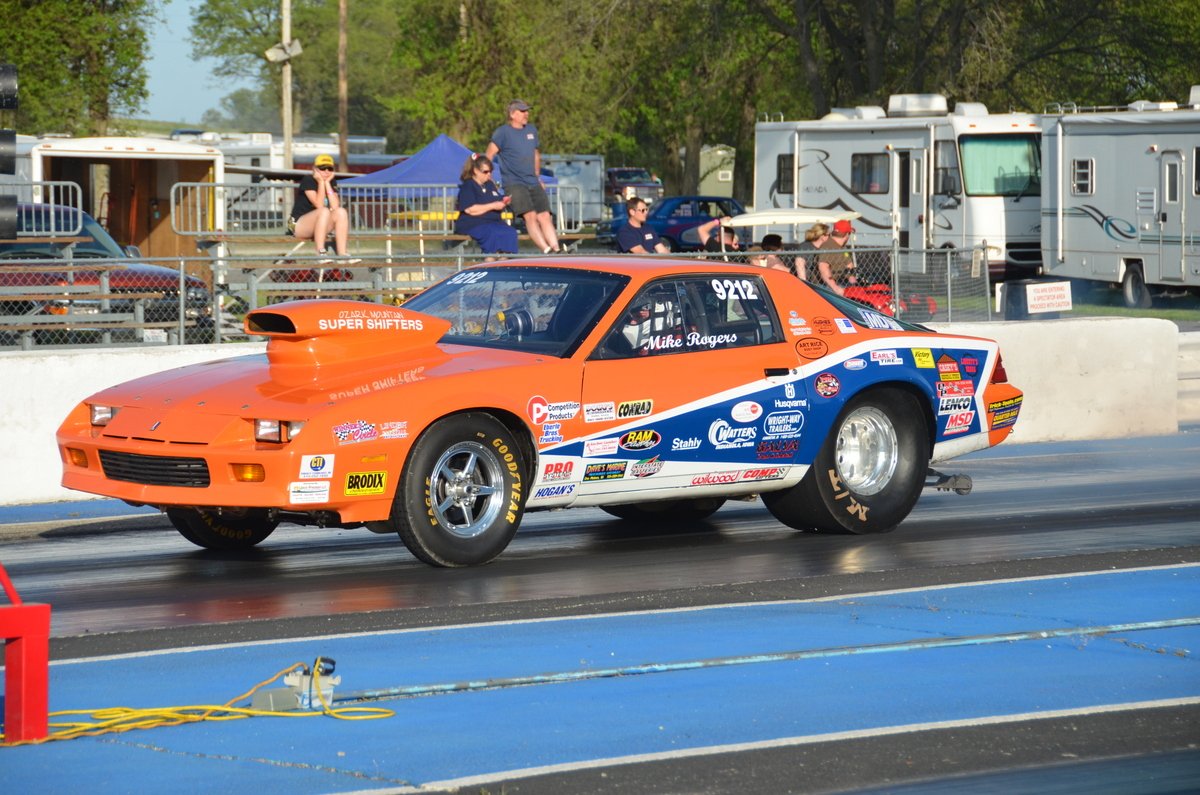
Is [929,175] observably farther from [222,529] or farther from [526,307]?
[222,529]

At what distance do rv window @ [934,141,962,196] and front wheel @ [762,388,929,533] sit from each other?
2040 centimetres

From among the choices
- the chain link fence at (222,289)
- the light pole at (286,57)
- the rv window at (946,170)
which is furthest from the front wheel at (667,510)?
the light pole at (286,57)

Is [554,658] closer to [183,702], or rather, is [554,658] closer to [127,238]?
[183,702]

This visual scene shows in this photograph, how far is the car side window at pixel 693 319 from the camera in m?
8.66

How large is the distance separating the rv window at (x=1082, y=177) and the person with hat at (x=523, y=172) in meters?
13.8

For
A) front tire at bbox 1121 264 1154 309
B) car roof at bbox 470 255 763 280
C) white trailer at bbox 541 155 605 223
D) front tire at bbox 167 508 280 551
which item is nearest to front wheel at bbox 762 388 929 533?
car roof at bbox 470 255 763 280

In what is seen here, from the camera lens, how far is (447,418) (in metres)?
7.91

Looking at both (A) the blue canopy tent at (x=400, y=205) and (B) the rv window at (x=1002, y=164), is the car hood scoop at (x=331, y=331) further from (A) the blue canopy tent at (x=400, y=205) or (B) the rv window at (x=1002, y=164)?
(B) the rv window at (x=1002, y=164)

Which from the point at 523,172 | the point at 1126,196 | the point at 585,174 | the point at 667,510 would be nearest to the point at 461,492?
the point at 667,510

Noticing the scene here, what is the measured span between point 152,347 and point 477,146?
48.3 metres

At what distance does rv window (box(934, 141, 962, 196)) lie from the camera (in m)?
29.3

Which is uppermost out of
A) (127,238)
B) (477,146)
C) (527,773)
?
(477,146)

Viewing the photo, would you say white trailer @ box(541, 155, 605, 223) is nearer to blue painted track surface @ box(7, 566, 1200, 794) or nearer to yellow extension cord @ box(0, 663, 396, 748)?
blue painted track surface @ box(7, 566, 1200, 794)

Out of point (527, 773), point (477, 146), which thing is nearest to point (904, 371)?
point (527, 773)
